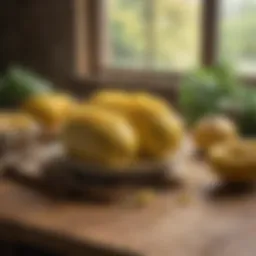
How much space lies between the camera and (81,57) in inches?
69.8

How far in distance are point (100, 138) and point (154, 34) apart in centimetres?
78

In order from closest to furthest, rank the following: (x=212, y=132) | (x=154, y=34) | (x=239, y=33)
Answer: (x=212, y=132) < (x=239, y=33) < (x=154, y=34)

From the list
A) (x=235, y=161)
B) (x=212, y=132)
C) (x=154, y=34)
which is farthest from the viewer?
(x=154, y=34)

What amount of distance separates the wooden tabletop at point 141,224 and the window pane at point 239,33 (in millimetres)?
629

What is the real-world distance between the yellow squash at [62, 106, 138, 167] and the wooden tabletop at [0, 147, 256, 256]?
0.07 metres

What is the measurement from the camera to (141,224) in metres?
0.85

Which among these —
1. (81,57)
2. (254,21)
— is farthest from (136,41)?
(254,21)

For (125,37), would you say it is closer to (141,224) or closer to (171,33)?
(171,33)

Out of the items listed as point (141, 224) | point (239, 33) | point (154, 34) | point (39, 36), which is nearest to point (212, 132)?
point (141, 224)

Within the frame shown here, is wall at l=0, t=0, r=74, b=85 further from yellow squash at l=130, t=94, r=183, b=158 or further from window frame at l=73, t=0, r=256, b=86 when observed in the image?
yellow squash at l=130, t=94, r=183, b=158

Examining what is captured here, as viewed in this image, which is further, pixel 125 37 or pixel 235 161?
pixel 125 37

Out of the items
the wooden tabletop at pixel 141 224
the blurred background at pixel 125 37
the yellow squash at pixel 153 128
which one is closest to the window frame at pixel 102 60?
the blurred background at pixel 125 37

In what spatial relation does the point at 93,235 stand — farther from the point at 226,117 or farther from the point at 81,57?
the point at 81,57

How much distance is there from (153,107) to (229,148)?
4.7 inches
